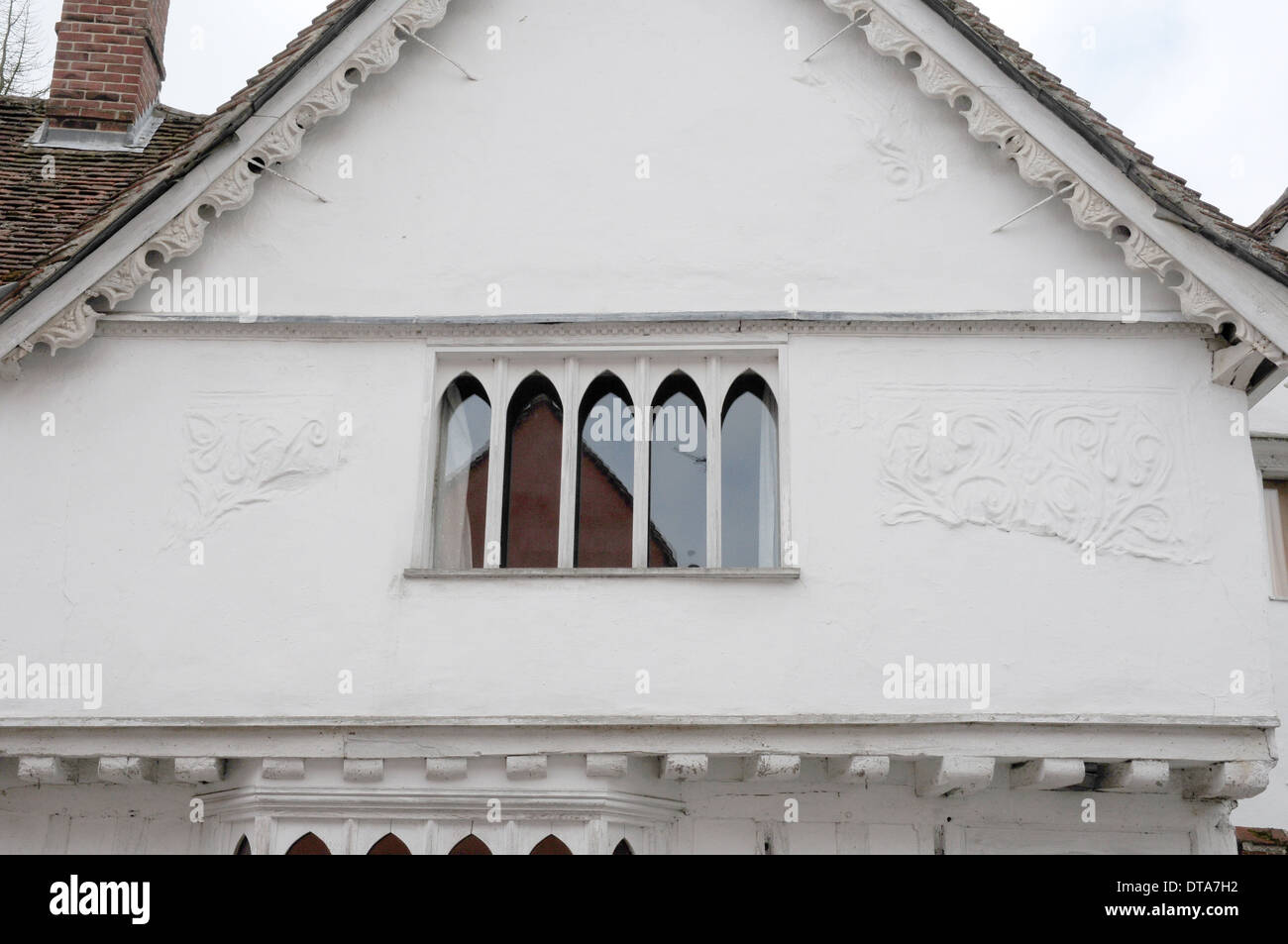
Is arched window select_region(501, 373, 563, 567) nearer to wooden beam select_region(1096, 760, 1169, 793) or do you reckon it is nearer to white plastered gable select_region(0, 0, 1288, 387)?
white plastered gable select_region(0, 0, 1288, 387)

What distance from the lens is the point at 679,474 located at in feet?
31.7

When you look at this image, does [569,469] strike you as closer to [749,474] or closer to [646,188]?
[749,474]

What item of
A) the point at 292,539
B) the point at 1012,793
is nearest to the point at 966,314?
the point at 1012,793

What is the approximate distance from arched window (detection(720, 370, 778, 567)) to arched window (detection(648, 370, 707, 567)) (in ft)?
0.50

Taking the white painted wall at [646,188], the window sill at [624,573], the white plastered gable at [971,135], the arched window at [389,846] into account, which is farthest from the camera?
the white painted wall at [646,188]

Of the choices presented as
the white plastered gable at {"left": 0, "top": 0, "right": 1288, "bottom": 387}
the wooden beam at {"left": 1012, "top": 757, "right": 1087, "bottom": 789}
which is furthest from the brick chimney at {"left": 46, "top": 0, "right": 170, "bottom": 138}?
the wooden beam at {"left": 1012, "top": 757, "right": 1087, "bottom": 789}

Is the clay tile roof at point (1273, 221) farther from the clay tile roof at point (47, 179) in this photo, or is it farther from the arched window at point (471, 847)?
the clay tile roof at point (47, 179)

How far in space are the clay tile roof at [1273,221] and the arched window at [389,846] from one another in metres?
8.13

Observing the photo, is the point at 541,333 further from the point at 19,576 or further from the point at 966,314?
the point at 19,576

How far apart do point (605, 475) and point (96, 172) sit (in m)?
5.88

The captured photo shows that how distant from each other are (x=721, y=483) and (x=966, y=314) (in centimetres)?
203

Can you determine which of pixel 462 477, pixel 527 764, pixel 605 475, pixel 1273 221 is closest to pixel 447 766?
pixel 527 764

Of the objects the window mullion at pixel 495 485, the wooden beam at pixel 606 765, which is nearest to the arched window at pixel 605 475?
the window mullion at pixel 495 485

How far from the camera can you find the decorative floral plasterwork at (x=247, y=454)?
9.45m
